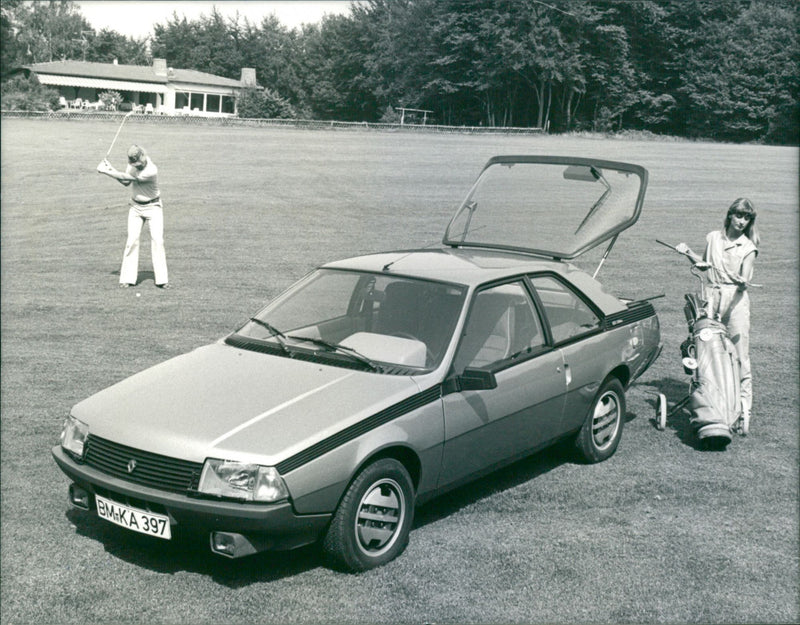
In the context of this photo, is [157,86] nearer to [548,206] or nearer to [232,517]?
[548,206]

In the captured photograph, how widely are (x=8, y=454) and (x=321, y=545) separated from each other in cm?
294

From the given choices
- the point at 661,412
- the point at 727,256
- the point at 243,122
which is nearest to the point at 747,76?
the point at 243,122

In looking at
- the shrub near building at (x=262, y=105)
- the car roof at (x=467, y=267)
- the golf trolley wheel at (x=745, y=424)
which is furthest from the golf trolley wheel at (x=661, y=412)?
the shrub near building at (x=262, y=105)

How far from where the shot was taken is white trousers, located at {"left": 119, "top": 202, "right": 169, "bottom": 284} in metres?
13.7

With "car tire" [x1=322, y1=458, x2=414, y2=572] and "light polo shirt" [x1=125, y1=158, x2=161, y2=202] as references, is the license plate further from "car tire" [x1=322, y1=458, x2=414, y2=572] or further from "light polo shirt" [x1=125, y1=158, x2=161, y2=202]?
"light polo shirt" [x1=125, y1=158, x2=161, y2=202]

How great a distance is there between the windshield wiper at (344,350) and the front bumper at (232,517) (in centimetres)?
106

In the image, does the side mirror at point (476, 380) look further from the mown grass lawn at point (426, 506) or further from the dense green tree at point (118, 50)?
the dense green tree at point (118, 50)

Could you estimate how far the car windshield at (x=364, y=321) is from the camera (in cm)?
561

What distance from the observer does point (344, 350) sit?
567cm

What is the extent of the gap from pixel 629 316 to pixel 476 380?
244 centimetres

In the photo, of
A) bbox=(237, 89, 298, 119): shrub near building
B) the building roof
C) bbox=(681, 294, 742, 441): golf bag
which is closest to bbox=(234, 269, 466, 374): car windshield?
bbox=(681, 294, 742, 441): golf bag

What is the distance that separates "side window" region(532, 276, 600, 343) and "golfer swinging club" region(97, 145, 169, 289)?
813 cm

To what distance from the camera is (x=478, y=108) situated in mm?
77938

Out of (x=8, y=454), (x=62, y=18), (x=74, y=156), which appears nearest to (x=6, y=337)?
(x=8, y=454)
